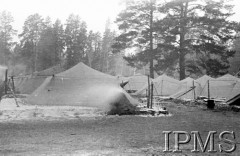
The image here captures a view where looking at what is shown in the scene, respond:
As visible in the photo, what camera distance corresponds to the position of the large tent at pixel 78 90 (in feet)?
53.4

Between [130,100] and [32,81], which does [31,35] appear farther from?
[130,100]

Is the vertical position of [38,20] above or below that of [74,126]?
above

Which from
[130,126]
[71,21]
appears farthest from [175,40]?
[71,21]

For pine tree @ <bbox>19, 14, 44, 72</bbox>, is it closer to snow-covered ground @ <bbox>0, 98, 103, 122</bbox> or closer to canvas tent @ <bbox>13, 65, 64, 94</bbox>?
canvas tent @ <bbox>13, 65, 64, 94</bbox>

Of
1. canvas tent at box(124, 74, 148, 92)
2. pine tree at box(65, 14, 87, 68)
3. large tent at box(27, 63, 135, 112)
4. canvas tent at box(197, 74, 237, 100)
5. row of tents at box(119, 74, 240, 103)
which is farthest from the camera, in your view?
pine tree at box(65, 14, 87, 68)

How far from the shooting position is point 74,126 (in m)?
9.36

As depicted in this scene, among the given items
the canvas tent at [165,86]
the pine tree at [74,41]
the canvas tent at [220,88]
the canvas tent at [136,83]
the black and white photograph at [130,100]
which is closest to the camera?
the black and white photograph at [130,100]

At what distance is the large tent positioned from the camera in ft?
53.4

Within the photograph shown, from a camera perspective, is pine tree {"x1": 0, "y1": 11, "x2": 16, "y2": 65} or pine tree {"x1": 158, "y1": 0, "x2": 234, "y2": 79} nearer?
pine tree {"x1": 158, "y1": 0, "x2": 234, "y2": 79}

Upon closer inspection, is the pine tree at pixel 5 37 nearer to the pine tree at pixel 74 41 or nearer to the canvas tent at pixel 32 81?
the pine tree at pixel 74 41

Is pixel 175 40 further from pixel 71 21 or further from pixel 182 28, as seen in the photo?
A: pixel 71 21

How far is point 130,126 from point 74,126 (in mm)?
2049

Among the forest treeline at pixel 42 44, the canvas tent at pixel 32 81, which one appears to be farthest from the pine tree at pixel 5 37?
the canvas tent at pixel 32 81

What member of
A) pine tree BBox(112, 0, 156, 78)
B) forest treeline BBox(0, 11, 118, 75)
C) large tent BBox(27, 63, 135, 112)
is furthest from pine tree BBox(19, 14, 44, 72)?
large tent BBox(27, 63, 135, 112)
